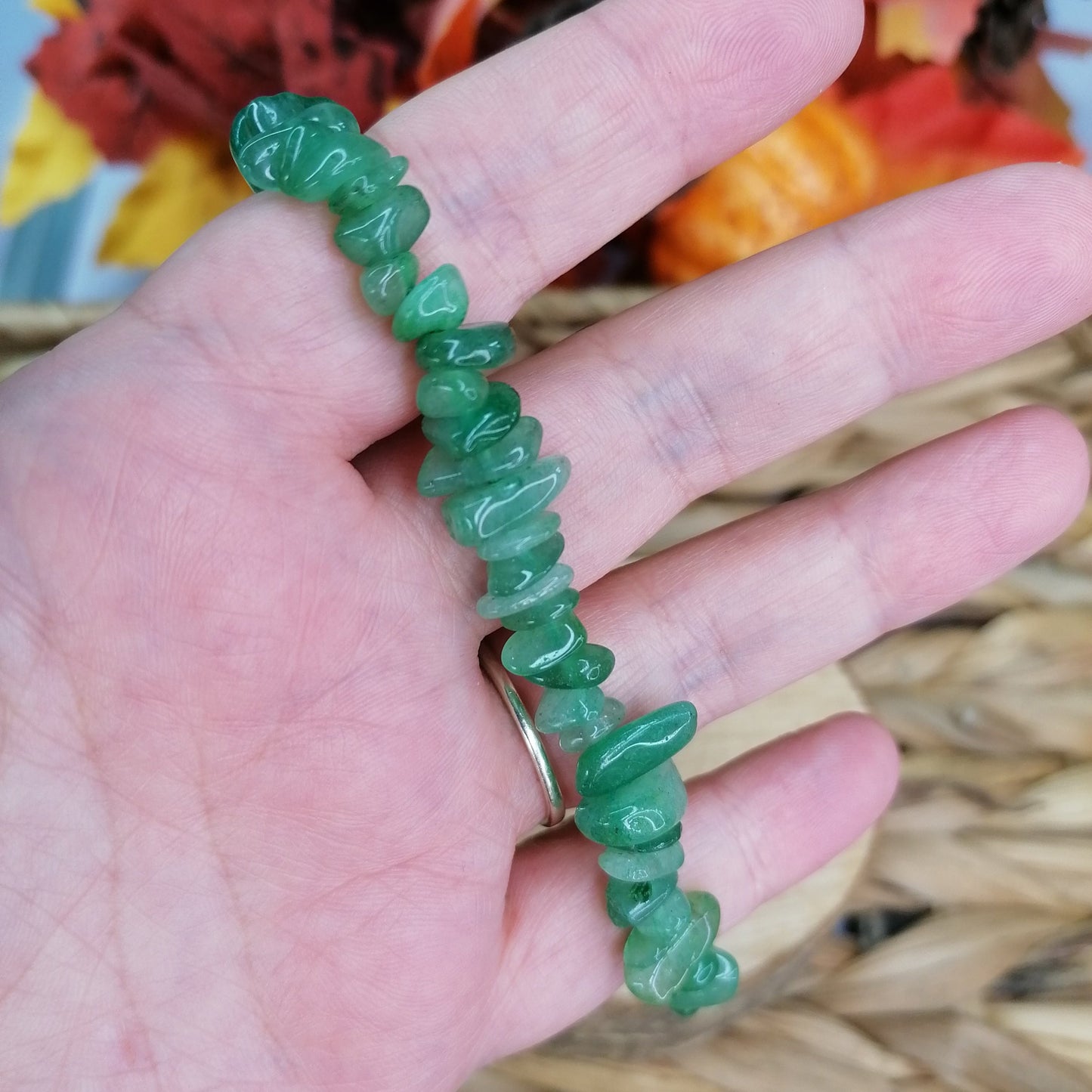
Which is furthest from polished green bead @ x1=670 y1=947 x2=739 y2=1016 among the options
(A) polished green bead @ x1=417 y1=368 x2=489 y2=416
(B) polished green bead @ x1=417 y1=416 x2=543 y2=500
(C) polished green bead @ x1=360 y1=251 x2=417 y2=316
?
(C) polished green bead @ x1=360 y1=251 x2=417 y2=316

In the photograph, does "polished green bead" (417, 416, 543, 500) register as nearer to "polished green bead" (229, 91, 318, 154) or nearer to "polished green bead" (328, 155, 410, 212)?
"polished green bead" (328, 155, 410, 212)

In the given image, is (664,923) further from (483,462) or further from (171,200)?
(171,200)

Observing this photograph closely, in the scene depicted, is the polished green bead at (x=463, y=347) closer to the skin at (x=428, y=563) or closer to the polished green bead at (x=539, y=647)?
the skin at (x=428, y=563)

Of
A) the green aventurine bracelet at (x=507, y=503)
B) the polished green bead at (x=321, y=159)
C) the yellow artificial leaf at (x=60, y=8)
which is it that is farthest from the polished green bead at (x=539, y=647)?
the yellow artificial leaf at (x=60, y=8)

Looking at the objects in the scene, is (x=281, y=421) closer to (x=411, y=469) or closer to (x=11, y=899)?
(x=411, y=469)

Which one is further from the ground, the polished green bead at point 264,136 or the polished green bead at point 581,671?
the polished green bead at point 264,136

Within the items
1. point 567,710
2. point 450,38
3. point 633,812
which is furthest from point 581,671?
point 450,38
